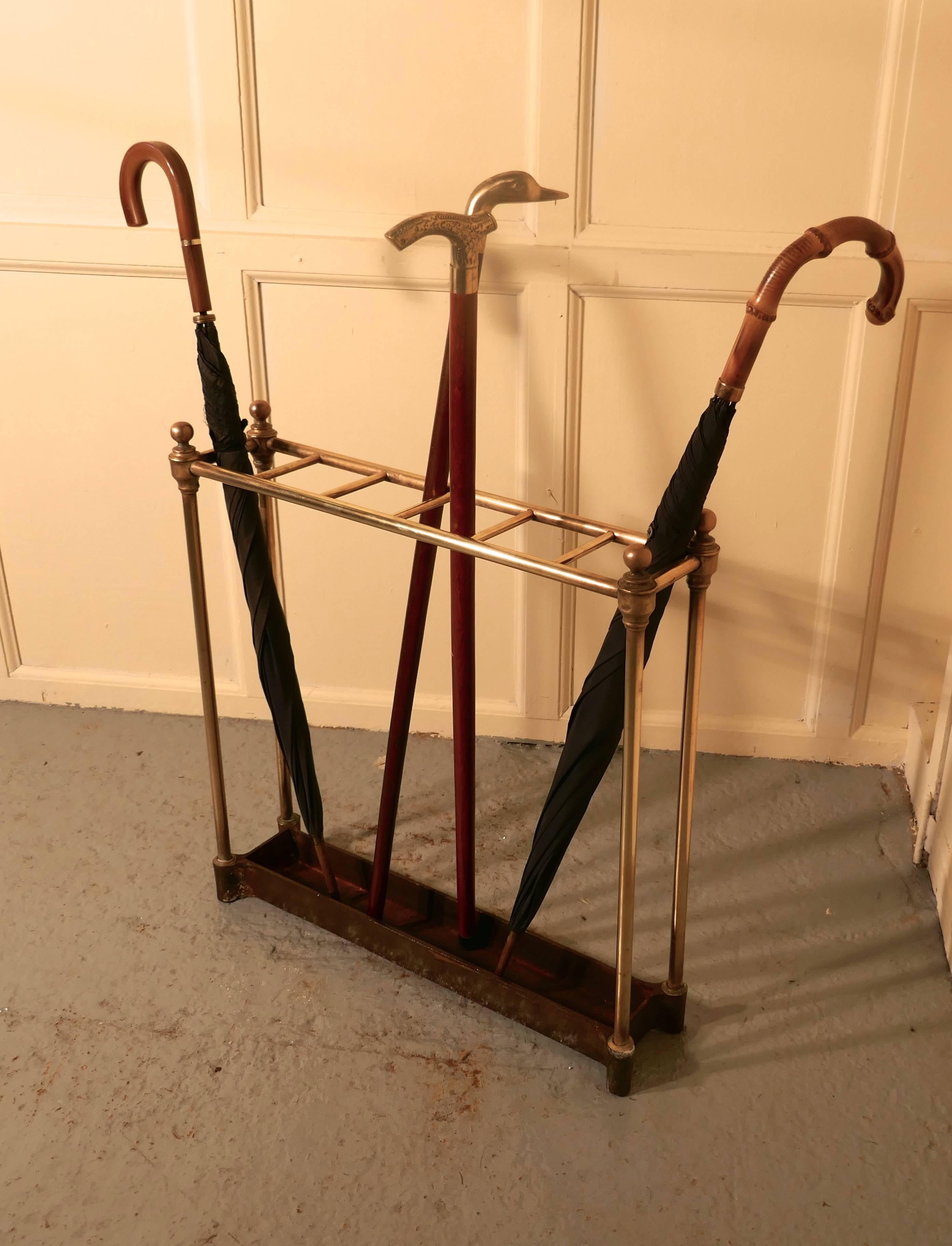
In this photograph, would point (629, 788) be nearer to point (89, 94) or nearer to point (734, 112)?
point (734, 112)

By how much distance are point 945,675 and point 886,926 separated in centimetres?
47

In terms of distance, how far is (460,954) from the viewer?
5.79ft

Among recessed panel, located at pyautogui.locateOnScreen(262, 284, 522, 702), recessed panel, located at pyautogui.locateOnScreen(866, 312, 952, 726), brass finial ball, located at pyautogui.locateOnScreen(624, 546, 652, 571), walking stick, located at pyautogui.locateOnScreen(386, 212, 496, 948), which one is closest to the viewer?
brass finial ball, located at pyautogui.locateOnScreen(624, 546, 652, 571)

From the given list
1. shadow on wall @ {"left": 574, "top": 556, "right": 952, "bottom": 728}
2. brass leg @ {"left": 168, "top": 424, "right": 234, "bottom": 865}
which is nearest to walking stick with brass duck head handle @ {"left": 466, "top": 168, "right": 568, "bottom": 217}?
brass leg @ {"left": 168, "top": 424, "right": 234, "bottom": 865}

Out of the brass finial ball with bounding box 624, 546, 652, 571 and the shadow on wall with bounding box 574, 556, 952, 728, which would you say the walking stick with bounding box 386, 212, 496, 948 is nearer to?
the brass finial ball with bounding box 624, 546, 652, 571

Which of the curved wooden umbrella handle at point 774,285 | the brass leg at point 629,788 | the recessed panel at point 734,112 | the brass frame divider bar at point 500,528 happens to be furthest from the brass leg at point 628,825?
the recessed panel at point 734,112

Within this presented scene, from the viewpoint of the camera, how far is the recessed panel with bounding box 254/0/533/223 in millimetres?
1946

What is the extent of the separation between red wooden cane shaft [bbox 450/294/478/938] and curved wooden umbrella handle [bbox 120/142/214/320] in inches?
14.6

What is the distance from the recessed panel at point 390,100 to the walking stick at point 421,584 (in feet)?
1.22

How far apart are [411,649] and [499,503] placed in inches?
10.4

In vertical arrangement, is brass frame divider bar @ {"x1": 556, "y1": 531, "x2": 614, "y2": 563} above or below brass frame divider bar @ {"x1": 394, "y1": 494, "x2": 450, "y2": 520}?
below

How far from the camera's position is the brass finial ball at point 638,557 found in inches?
51.1

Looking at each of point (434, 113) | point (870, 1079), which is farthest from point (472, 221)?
point (870, 1079)

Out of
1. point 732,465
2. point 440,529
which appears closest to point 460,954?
point 440,529
